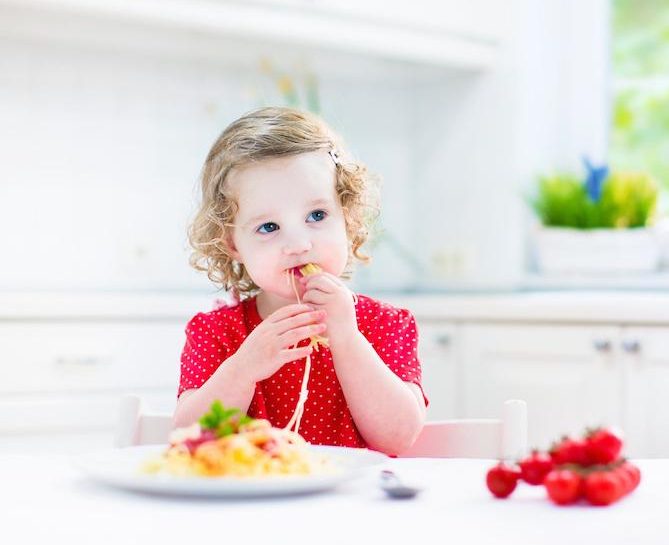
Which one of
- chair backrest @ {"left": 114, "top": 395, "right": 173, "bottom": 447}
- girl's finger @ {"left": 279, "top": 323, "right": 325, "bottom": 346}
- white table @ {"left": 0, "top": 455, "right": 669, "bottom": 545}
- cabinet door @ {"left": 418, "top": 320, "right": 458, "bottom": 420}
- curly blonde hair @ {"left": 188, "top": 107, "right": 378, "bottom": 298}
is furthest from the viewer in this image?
cabinet door @ {"left": 418, "top": 320, "right": 458, "bottom": 420}

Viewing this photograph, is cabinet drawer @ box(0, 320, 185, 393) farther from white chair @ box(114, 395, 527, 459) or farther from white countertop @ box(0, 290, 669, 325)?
white chair @ box(114, 395, 527, 459)

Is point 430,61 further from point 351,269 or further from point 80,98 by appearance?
point 351,269

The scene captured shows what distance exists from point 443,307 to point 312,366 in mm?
1260

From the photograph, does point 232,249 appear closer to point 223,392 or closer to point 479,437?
point 223,392

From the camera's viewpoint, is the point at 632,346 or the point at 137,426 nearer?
the point at 137,426

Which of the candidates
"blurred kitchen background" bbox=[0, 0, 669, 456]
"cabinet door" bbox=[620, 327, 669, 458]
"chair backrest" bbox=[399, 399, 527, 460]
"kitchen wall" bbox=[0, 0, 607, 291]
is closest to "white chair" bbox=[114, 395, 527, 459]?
"chair backrest" bbox=[399, 399, 527, 460]

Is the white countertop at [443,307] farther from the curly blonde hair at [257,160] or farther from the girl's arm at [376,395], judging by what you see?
the girl's arm at [376,395]

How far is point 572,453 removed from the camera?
91 centimetres

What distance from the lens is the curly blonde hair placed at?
4.76ft

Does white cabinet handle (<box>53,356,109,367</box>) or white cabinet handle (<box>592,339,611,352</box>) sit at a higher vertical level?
white cabinet handle (<box>592,339,611,352</box>)

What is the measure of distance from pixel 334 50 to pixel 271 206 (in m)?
1.69

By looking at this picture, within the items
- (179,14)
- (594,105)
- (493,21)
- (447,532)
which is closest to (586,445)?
(447,532)

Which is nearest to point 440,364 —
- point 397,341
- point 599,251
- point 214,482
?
point 599,251

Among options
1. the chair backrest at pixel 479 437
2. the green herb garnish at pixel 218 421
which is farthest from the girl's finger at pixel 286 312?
the green herb garnish at pixel 218 421
